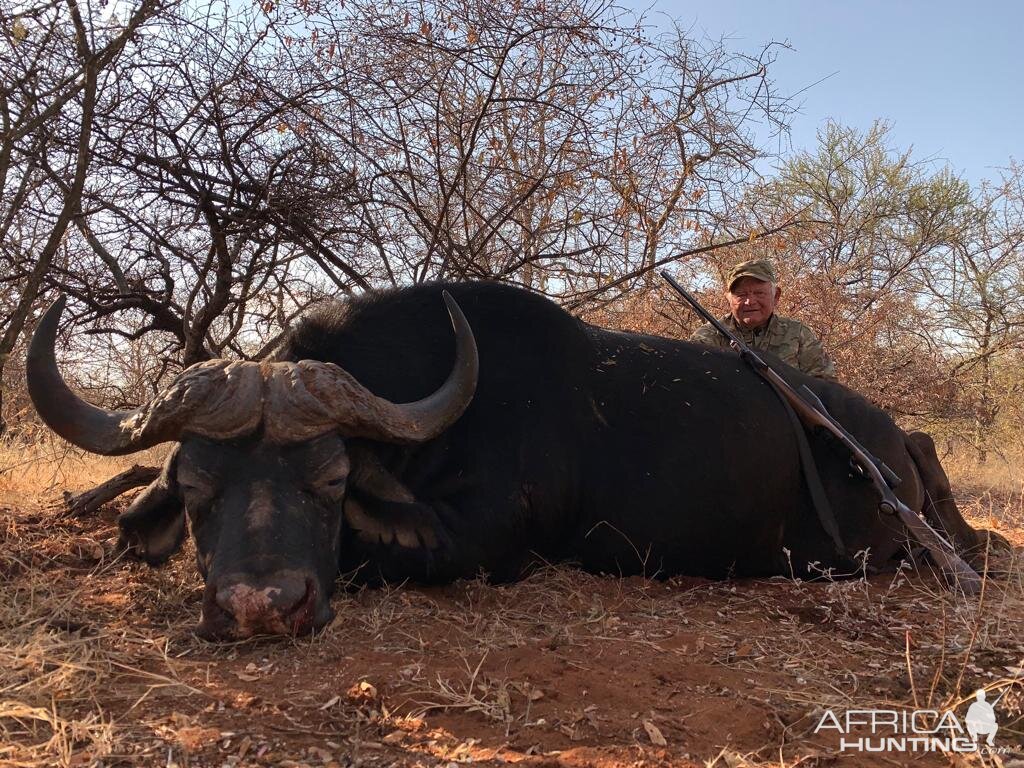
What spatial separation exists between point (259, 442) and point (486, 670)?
1.29 m

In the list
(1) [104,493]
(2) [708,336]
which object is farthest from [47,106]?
(2) [708,336]

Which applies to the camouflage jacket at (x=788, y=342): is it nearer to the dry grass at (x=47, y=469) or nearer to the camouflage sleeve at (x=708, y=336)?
the camouflage sleeve at (x=708, y=336)

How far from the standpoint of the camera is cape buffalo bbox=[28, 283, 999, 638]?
9.78ft

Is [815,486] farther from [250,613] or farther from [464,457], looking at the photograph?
[250,613]

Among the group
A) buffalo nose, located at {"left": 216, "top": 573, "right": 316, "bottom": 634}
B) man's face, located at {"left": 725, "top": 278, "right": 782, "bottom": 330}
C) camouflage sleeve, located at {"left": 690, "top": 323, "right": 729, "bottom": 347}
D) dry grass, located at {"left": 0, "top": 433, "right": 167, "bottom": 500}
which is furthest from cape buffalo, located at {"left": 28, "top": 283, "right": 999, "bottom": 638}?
dry grass, located at {"left": 0, "top": 433, "right": 167, "bottom": 500}

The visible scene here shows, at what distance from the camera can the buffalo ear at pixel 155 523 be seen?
3.36m

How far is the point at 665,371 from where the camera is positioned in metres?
4.23

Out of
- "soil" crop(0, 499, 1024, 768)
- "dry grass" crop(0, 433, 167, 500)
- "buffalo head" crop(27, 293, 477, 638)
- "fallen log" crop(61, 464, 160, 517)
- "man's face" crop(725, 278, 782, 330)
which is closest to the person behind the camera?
"soil" crop(0, 499, 1024, 768)

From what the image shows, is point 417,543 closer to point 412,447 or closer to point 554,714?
point 412,447

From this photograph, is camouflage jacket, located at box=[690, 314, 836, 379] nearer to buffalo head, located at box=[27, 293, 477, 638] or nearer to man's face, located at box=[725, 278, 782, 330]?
man's face, located at box=[725, 278, 782, 330]

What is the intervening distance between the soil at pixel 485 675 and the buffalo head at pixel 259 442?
0.26 metres

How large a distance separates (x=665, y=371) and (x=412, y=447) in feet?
4.93

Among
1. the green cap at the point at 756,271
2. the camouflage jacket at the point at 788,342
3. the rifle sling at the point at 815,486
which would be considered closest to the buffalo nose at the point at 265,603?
the rifle sling at the point at 815,486

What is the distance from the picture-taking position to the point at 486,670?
243 cm
